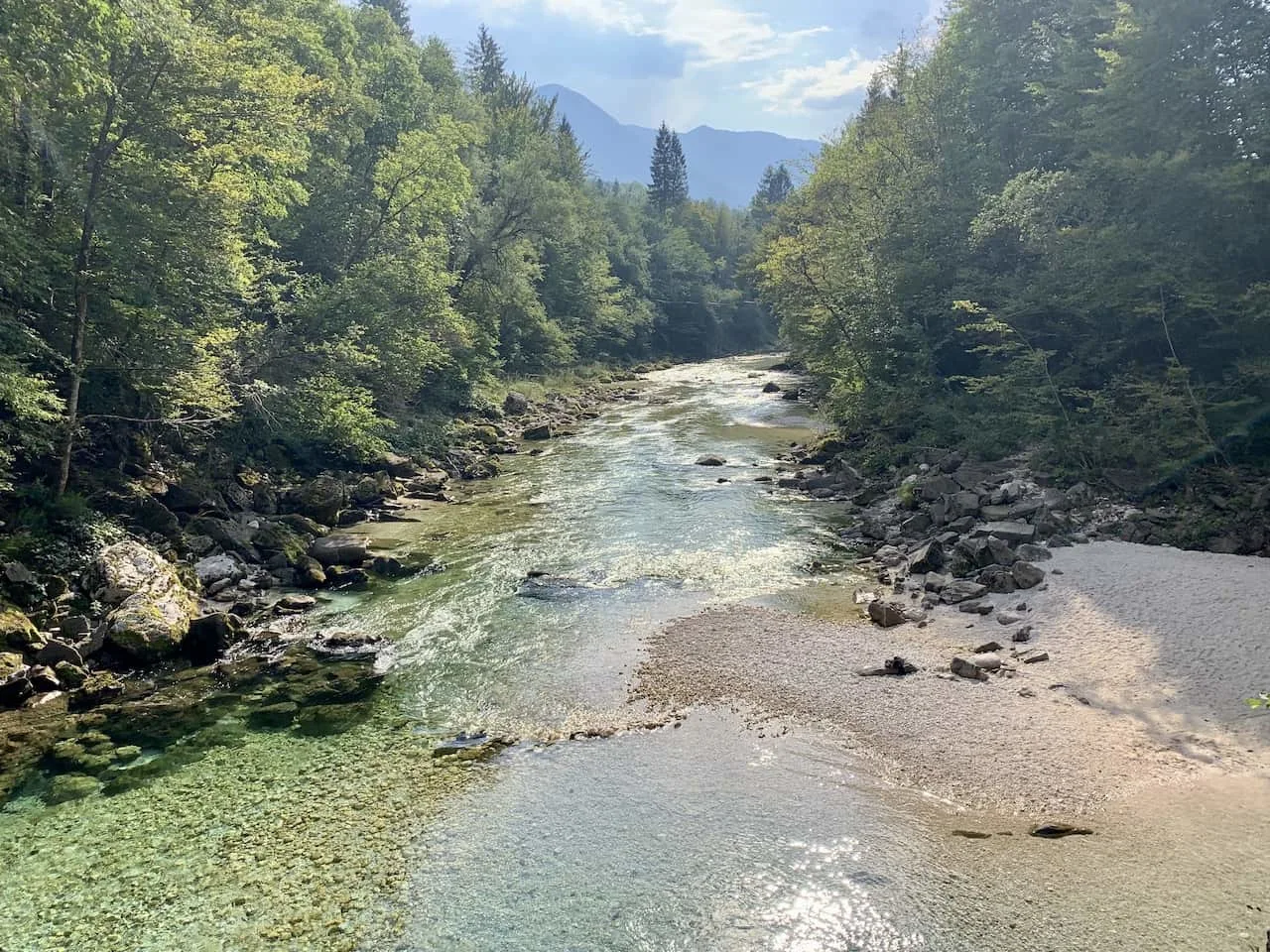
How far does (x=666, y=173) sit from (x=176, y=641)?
119698 millimetres

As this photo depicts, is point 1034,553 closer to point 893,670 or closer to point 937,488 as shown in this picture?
point 937,488

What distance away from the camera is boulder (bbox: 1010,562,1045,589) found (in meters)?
14.8

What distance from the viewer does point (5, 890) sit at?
7.83 metres

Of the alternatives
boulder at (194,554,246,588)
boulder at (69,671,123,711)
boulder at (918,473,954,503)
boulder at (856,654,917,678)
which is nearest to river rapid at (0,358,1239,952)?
boulder at (856,654,917,678)

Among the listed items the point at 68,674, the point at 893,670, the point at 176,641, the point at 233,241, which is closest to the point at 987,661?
the point at 893,670

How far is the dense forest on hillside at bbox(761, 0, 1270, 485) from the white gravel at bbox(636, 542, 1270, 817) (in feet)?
23.2

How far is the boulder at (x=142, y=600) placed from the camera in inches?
507

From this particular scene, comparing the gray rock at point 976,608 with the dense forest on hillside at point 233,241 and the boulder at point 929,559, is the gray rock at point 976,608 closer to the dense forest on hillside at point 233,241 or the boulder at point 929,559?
the boulder at point 929,559

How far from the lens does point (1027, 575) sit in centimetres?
1484

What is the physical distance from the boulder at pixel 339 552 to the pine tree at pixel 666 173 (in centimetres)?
10870

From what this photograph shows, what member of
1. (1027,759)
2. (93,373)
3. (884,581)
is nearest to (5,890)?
(1027,759)

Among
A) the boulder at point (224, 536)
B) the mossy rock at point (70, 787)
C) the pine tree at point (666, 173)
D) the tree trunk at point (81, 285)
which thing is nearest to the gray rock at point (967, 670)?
the mossy rock at point (70, 787)

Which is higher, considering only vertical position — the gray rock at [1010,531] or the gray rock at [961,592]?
the gray rock at [1010,531]

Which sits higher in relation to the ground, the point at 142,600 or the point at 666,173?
the point at 666,173
